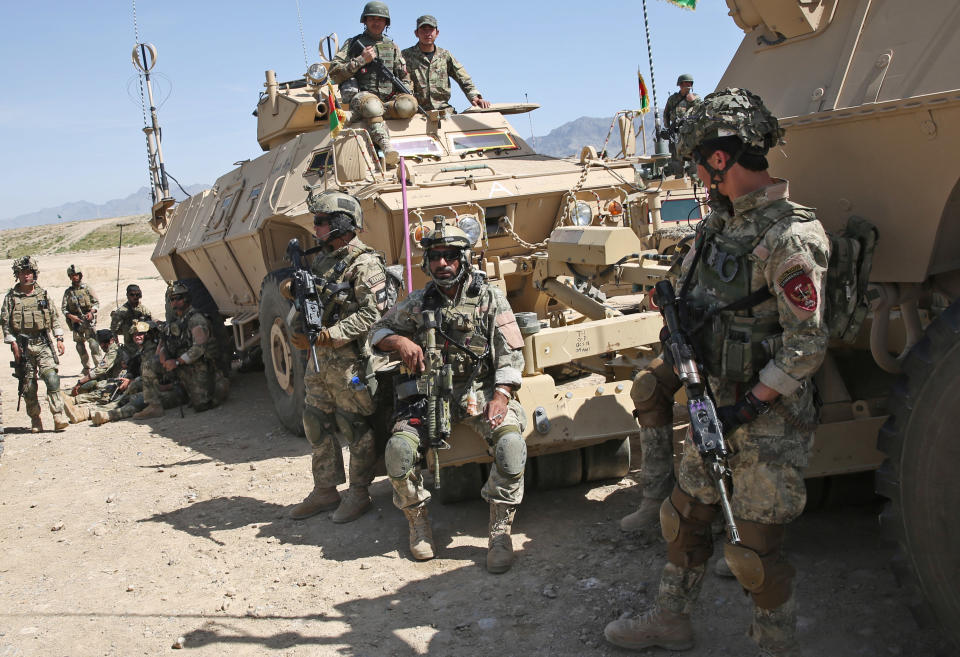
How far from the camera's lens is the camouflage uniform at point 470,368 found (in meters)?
4.11

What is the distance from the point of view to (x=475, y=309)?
4219 mm

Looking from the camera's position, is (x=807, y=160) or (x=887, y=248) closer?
(x=887, y=248)

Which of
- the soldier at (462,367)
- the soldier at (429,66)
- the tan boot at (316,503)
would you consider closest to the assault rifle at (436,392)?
the soldier at (462,367)

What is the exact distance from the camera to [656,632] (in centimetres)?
299

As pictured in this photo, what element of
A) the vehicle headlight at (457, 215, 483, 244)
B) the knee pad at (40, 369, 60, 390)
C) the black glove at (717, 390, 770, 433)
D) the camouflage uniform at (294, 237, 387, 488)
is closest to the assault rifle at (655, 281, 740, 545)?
the black glove at (717, 390, 770, 433)

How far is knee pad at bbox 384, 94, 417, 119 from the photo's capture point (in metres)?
7.55

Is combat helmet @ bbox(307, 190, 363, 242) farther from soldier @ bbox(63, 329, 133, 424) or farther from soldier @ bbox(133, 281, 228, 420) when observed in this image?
soldier @ bbox(63, 329, 133, 424)

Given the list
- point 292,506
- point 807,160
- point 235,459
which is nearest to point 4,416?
point 235,459

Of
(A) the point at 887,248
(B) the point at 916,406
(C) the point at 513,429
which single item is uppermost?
(A) the point at 887,248

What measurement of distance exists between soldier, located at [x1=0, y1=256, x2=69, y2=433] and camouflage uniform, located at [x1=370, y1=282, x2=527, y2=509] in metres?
5.46

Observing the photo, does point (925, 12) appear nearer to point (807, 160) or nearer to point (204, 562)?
point (807, 160)

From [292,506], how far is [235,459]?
5.00ft

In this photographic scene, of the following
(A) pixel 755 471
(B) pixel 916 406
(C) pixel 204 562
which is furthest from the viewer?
(C) pixel 204 562

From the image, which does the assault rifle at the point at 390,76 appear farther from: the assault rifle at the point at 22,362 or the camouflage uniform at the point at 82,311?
the camouflage uniform at the point at 82,311
